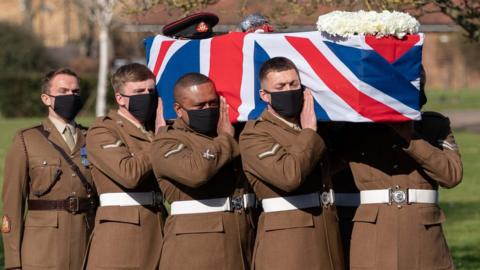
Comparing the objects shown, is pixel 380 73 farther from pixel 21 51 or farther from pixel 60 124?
pixel 21 51

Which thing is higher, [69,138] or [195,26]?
[195,26]

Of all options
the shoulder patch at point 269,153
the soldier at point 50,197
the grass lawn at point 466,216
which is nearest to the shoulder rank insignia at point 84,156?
the soldier at point 50,197

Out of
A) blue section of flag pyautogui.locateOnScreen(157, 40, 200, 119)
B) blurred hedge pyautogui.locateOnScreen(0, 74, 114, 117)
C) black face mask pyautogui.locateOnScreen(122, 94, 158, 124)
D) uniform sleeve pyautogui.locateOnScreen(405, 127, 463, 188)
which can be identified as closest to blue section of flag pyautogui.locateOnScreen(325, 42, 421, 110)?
uniform sleeve pyautogui.locateOnScreen(405, 127, 463, 188)

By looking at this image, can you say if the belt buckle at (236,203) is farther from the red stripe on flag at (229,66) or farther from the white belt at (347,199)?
the white belt at (347,199)

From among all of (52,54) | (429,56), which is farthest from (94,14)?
(429,56)

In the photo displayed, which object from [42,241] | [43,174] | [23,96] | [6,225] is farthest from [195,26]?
[23,96]

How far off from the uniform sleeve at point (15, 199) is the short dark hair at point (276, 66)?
2.24 meters

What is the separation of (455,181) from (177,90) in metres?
→ 1.62

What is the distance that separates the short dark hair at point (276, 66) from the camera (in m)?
6.51

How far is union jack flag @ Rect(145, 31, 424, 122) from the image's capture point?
21.4ft

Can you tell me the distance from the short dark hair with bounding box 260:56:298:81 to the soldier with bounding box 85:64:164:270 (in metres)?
0.95

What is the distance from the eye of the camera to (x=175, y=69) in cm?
758

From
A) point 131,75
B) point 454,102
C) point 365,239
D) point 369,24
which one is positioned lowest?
point 454,102

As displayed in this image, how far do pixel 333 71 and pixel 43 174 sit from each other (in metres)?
2.37
